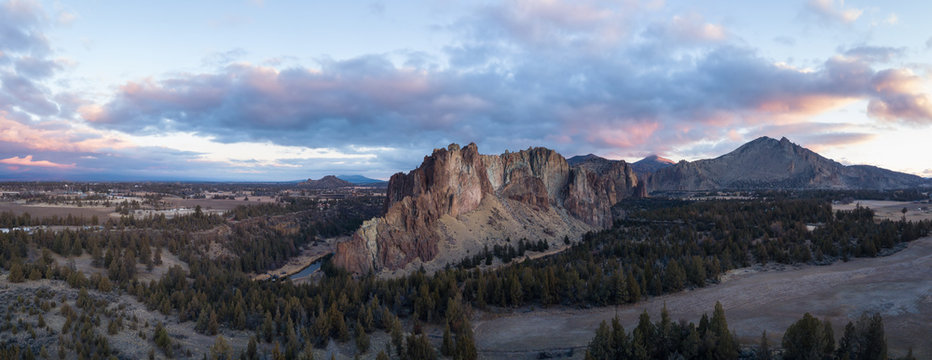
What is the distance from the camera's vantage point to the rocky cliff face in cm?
6881

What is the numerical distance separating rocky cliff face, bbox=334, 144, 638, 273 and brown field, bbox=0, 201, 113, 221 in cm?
8315

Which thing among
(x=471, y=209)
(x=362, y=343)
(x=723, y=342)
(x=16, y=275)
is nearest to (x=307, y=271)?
(x=471, y=209)

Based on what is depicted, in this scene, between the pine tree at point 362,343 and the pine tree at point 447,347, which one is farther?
the pine tree at point 362,343

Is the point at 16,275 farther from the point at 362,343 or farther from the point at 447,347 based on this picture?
the point at 447,347

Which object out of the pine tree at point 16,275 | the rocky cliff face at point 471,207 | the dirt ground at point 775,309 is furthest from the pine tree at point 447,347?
the pine tree at point 16,275

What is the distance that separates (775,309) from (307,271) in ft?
233

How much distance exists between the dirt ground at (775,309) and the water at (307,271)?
47292 millimetres

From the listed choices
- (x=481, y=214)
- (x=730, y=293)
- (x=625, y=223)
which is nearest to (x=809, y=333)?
(x=730, y=293)

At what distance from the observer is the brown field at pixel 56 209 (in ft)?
353

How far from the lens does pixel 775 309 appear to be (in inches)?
1248

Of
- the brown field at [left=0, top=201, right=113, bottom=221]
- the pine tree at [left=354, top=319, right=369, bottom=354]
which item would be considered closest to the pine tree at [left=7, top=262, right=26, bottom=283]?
the pine tree at [left=354, top=319, right=369, bottom=354]

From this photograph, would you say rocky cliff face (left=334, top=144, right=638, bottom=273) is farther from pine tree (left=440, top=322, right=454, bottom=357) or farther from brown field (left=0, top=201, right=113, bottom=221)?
brown field (left=0, top=201, right=113, bottom=221)

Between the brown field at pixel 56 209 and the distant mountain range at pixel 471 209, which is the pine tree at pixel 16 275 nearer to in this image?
the distant mountain range at pixel 471 209

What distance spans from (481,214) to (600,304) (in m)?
55.1
